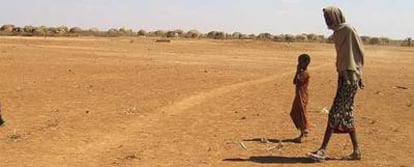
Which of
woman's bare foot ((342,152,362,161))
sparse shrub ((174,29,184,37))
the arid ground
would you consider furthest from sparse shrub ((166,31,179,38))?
woman's bare foot ((342,152,362,161))

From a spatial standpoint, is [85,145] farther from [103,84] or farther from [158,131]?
[103,84]

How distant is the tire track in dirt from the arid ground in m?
0.01

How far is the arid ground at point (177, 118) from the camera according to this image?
29.8ft

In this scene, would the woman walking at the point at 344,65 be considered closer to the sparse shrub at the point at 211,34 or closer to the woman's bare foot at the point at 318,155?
the woman's bare foot at the point at 318,155

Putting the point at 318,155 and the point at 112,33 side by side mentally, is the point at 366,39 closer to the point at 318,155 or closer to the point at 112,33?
the point at 112,33

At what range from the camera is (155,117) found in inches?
493

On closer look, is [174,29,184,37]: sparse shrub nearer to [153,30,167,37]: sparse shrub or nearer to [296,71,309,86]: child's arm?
[153,30,167,37]: sparse shrub

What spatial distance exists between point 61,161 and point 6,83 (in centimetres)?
959

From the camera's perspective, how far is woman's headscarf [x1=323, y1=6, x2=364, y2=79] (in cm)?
849

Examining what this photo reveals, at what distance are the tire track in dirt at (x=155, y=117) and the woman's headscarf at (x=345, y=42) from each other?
10.9 ft

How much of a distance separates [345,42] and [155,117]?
16.1ft

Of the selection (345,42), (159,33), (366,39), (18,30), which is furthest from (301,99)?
(159,33)

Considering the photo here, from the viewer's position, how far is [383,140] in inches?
418

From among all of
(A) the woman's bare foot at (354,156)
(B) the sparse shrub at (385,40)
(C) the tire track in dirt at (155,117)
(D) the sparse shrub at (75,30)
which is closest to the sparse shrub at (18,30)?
(D) the sparse shrub at (75,30)
